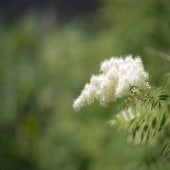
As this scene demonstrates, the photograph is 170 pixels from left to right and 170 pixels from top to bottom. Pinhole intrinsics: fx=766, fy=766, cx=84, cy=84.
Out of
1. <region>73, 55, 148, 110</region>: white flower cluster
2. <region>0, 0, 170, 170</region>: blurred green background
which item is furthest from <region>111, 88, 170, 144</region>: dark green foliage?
<region>0, 0, 170, 170</region>: blurred green background

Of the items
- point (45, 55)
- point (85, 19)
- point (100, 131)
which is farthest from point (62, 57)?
point (85, 19)

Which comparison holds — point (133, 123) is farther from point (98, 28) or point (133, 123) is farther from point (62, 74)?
point (98, 28)

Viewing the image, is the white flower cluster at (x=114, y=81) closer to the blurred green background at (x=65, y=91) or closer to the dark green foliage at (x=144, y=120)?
the dark green foliage at (x=144, y=120)

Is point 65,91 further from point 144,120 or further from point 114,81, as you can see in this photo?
point 144,120

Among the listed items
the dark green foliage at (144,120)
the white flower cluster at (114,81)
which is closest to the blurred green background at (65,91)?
the white flower cluster at (114,81)

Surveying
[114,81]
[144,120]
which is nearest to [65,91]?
[114,81]

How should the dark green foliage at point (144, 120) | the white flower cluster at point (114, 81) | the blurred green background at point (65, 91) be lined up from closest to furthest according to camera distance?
the dark green foliage at point (144, 120) → the white flower cluster at point (114, 81) → the blurred green background at point (65, 91)
